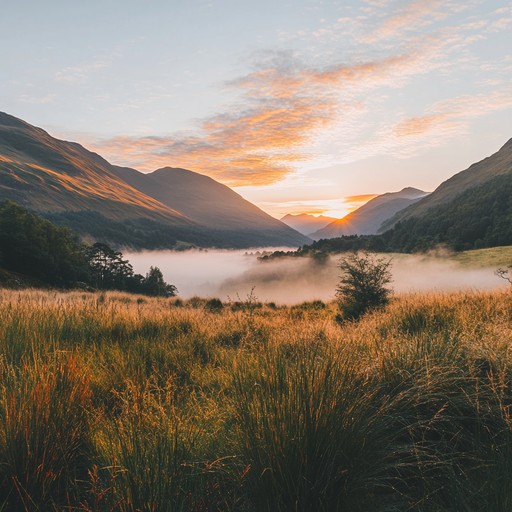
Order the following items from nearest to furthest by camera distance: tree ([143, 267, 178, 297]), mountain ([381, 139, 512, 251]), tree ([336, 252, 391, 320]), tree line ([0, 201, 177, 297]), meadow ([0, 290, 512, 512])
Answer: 1. meadow ([0, 290, 512, 512])
2. tree ([336, 252, 391, 320])
3. tree line ([0, 201, 177, 297])
4. tree ([143, 267, 178, 297])
5. mountain ([381, 139, 512, 251])

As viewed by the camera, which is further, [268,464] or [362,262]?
[362,262]

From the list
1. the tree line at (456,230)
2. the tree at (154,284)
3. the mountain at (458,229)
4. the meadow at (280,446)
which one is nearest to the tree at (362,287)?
the meadow at (280,446)

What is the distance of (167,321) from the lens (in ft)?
26.5

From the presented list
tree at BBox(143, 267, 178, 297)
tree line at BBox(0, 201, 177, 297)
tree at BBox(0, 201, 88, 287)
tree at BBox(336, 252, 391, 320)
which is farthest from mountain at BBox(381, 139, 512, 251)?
tree at BBox(336, 252, 391, 320)

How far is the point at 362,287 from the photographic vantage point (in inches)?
781

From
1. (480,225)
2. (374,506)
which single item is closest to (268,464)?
(374,506)

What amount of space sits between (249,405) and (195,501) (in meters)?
0.62

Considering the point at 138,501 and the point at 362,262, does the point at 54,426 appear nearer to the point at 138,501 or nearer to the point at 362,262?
the point at 138,501

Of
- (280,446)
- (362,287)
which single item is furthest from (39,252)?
(280,446)

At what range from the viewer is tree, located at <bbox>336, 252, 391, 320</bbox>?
19547 mm

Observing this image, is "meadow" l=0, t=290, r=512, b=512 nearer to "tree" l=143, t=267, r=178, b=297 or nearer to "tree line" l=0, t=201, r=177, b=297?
"tree line" l=0, t=201, r=177, b=297

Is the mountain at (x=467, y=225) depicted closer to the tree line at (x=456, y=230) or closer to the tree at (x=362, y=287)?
the tree line at (x=456, y=230)

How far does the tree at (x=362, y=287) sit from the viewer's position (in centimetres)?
1955

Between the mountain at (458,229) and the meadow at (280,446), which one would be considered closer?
the meadow at (280,446)
